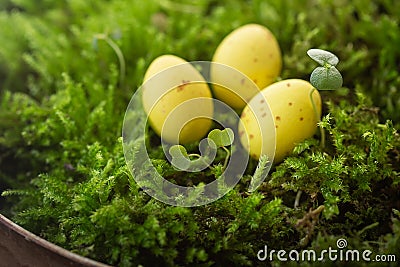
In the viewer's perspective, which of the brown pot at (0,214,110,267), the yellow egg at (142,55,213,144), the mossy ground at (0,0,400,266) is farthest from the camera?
the yellow egg at (142,55,213,144)

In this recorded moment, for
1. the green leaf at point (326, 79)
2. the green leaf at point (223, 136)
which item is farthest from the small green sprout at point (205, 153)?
the green leaf at point (326, 79)

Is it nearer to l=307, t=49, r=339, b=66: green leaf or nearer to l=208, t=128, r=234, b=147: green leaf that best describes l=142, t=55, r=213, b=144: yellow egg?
l=208, t=128, r=234, b=147: green leaf

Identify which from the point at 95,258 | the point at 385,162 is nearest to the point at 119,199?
the point at 95,258

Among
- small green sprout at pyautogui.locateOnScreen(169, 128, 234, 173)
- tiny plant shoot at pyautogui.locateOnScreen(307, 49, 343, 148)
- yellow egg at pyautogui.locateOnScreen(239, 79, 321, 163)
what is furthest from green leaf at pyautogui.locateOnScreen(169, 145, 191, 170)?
tiny plant shoot at pyautogui.locateOnScreen(307, 49, 343, 148)

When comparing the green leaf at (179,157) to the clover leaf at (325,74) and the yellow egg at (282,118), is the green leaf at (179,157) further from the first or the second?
the clover leaf at (325,74)

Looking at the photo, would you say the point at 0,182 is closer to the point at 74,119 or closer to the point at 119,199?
the point at 74,119

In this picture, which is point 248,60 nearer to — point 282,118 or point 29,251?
point 282,118

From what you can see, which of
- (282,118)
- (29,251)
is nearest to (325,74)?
(282,118)

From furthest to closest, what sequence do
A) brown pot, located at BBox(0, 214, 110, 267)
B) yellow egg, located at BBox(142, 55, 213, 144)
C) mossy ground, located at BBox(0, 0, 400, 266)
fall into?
yellow egg, located at BBox(142, 55, 213, 144) → mossy ground, located at BBox(0, 0, 400, 266) → brown pot, located at BBox(0, 214, 110, 267)
